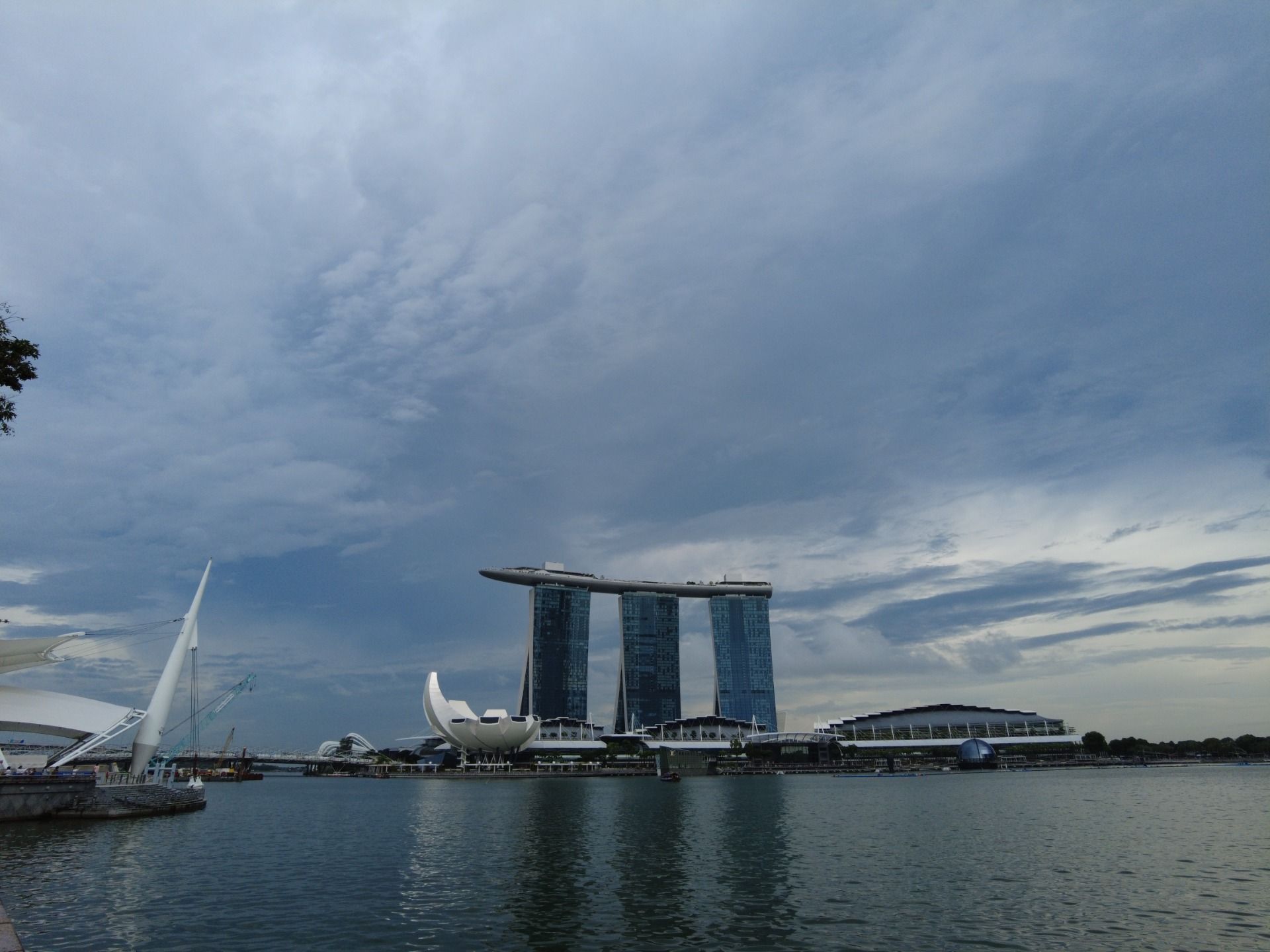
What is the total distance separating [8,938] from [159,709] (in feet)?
228

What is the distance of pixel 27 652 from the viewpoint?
66.9 m

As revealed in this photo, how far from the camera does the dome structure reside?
17812 cm

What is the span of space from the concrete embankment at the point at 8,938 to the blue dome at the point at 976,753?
7625 inches

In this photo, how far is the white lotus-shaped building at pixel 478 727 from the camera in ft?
624

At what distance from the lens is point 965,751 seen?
18112cm

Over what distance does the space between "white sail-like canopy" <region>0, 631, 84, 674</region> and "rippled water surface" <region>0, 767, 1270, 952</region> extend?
62.1ft

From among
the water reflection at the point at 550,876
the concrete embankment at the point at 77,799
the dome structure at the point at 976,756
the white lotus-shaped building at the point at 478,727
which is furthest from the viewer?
the white lotus-shaped building at the point at 478,727

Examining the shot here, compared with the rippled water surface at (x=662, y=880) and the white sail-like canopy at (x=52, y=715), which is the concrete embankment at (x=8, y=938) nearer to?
the rippled water surface at (x=662, y=880)

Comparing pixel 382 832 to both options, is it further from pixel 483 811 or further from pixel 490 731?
pixel 490 731

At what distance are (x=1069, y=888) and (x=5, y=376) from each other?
3972 cm

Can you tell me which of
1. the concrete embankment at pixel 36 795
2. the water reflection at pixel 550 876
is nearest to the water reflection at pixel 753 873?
the water reflection at pixel 550 876

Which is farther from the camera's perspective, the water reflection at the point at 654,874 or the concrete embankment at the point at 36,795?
the concrete embankment at the point at 36,795

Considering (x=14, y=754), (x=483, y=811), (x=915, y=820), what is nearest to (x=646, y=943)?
(x=915, y=820)

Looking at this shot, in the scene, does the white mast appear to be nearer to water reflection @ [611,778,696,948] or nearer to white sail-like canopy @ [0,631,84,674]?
white sail-like canopy @ [0,631,84,674]
